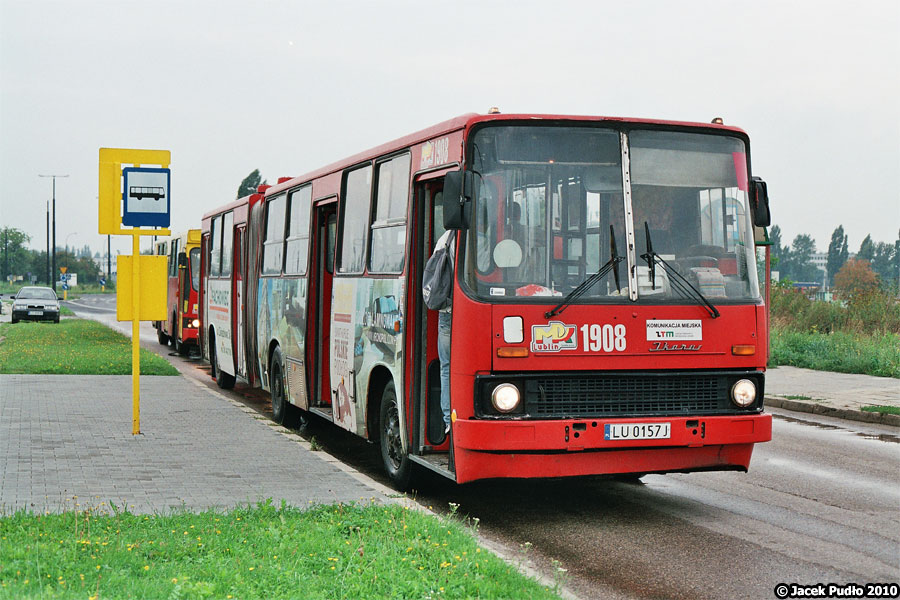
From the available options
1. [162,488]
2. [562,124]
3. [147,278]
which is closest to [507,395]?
[562,124]

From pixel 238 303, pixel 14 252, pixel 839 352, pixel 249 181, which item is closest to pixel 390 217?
pixel 238 303

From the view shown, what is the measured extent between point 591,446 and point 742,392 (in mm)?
1281

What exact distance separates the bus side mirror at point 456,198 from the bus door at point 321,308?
4.16 m

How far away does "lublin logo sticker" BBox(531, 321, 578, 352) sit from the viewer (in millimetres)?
7500

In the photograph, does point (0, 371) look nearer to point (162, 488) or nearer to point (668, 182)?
point (162, 488)

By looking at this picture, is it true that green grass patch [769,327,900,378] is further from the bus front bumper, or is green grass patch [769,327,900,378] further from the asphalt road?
the bus front bumper

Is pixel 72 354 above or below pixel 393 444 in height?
below

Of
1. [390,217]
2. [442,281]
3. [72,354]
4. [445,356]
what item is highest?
[390,217]

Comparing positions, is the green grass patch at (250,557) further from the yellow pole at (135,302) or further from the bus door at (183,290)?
the bus door at (183,290)

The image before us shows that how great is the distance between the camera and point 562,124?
25.8 feet

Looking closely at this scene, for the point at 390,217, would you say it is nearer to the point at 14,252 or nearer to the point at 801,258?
the point at 14,252

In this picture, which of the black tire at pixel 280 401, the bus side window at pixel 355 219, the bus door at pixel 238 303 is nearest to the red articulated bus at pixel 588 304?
the bus side window at pixel 355 219

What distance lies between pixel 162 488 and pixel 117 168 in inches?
186

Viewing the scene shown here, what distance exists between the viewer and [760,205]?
8250 mm
